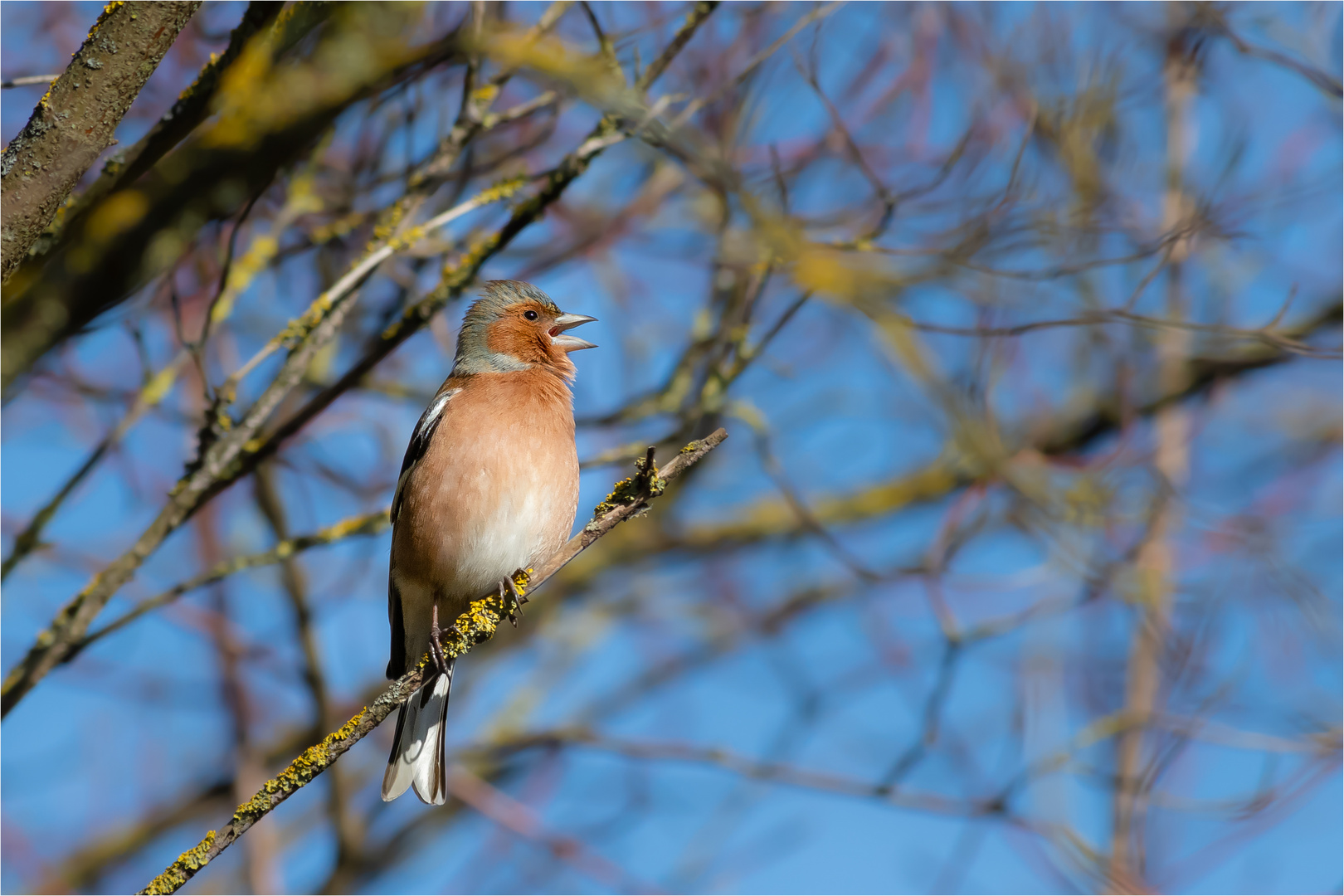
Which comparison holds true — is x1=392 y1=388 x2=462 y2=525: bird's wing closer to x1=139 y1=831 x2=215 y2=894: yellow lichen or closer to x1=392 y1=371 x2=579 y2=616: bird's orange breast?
x1=392 y1=371 x2=579 y2=616: bird's orange breast

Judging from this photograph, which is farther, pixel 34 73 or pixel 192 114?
pixel 34 73

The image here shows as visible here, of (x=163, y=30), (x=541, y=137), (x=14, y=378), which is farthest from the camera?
(x=541, y=137)

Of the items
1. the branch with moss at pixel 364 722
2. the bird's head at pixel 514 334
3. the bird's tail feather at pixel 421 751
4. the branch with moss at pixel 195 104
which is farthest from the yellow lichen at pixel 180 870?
the bird's head at pixel 514 334

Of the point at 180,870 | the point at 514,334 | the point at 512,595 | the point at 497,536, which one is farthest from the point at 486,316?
the point at 180,870

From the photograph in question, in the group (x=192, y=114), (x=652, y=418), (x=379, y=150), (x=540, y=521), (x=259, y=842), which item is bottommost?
(x=259, y=842)

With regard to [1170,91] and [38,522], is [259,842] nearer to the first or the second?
[38,522]

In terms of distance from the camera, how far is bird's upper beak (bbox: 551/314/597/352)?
534 cm

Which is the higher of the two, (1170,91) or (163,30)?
(1170,91)

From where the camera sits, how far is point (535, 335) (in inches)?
211

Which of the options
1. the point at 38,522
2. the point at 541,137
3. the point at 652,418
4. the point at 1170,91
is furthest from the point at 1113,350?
the point at 38,522

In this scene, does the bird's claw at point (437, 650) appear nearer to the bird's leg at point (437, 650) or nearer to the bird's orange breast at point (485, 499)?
the bird's leg at point (437, 650)

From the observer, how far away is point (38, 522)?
13.8 ft

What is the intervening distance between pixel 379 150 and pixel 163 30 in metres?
2.98

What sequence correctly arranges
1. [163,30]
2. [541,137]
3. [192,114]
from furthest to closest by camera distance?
1. [541,137]
2. [192,114]
3. [163,30]
